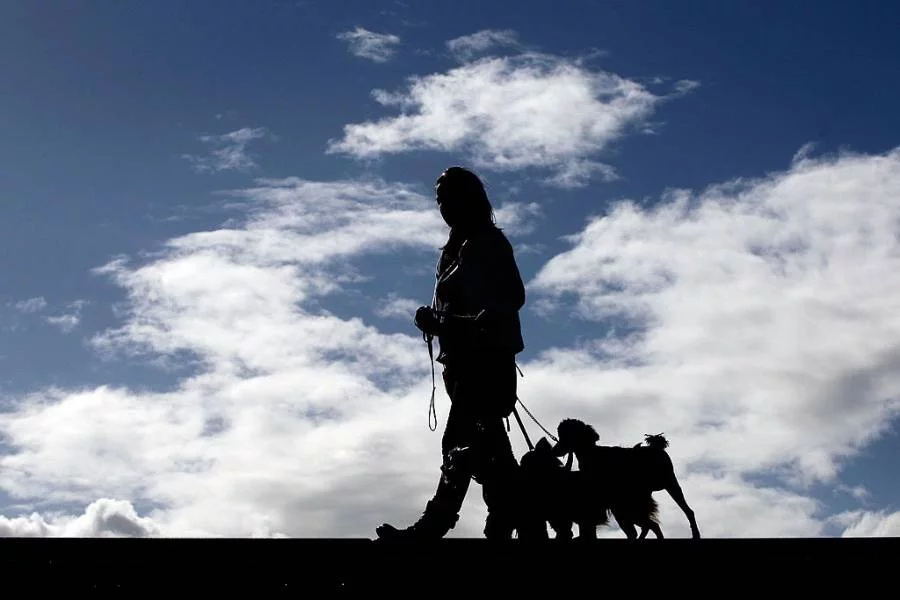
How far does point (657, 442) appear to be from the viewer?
455 inches

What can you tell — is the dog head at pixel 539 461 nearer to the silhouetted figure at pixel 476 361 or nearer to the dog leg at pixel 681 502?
the silhouetted figure at pixel 476 361

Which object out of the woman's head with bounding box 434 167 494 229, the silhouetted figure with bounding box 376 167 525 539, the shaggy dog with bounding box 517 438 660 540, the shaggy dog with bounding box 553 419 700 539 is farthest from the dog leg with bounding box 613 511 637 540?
the woman's head with bounding box 434 167 494 229

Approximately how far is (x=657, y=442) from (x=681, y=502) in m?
0.71

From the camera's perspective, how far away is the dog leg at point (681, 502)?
11.4m

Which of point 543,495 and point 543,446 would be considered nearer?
point 543,495

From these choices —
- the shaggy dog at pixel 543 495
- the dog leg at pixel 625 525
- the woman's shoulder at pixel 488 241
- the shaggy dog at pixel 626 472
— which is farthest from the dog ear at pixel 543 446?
the dog leg at pixel 625 525

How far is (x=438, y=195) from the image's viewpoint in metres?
6.84

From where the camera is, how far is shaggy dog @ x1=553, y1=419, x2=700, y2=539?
10.2 m

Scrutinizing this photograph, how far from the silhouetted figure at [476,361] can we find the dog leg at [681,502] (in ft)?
17.7
